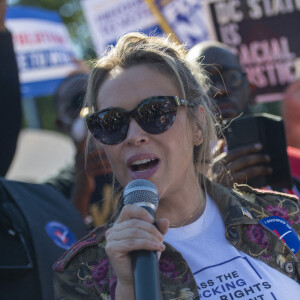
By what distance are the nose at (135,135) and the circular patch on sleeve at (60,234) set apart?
37.4 inches

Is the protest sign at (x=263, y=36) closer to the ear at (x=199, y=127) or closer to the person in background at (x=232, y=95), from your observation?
the person in background at (x=232, y=95)

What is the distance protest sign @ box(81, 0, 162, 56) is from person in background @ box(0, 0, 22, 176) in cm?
189

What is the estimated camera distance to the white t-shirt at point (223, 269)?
1647mm

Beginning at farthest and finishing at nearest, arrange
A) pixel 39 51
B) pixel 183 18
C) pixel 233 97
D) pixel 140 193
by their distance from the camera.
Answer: pixel 39 51, pixel 183 18, pixel 233 97, pixel 140 193

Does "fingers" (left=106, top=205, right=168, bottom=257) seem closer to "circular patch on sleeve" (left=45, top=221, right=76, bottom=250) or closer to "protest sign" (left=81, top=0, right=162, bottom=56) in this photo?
"circular patch on sleeve" (left=45, top=221, right=76, bottom=250)

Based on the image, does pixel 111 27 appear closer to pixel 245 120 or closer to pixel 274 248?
pixel 245 120

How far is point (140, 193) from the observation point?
1.38 metres

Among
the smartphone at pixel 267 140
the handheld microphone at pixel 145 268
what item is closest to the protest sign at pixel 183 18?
the smartphone at pixel 267 140

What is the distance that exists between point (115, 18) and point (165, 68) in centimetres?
325

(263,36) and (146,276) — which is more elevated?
(146,276)

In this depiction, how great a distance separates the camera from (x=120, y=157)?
5.74 ft

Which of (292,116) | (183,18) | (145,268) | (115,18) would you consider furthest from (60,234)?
(115,18)

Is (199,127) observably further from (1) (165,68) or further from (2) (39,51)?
(2) (39,51)

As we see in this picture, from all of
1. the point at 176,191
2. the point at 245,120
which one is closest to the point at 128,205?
the point at 176,191
